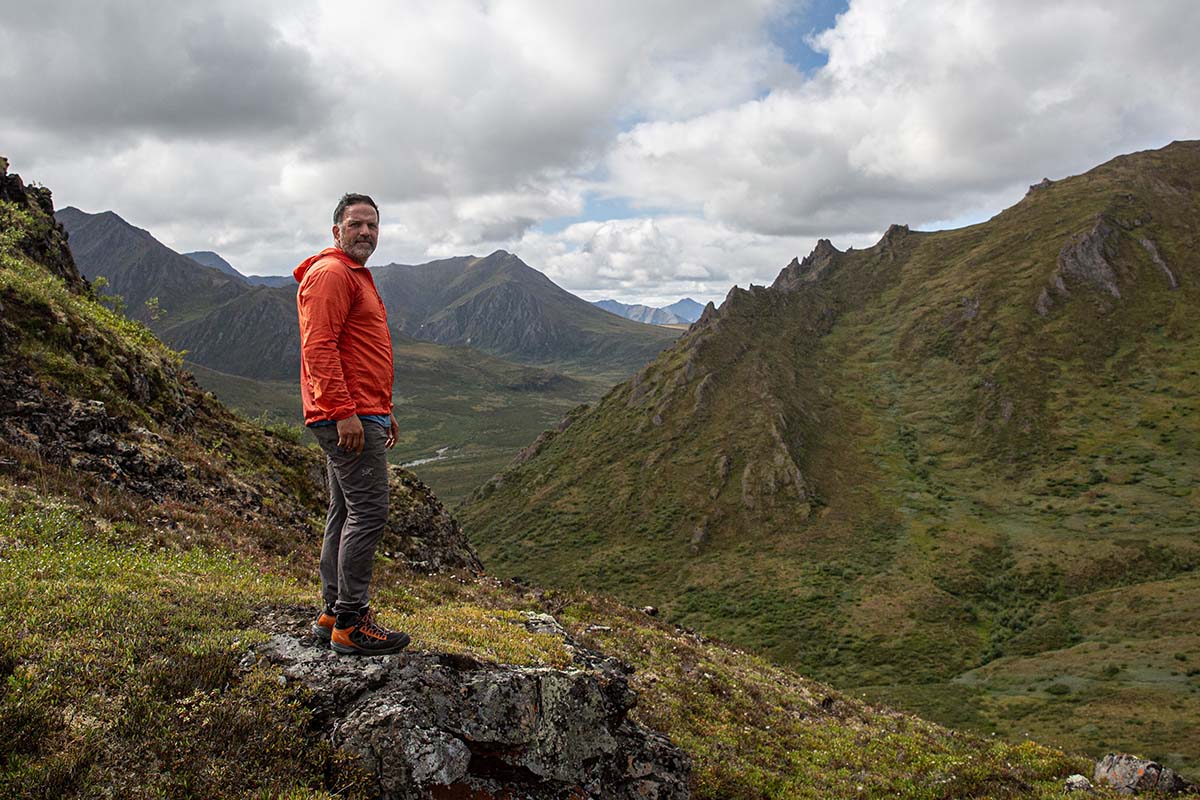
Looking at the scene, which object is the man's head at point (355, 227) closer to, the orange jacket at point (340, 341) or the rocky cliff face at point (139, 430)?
the orange jacket at point (340, 341)

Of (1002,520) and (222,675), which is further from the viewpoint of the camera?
(1002,520)

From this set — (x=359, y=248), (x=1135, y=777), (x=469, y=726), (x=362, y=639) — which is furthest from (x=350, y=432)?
(x=1135, y=777)

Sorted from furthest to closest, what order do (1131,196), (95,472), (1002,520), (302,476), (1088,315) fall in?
(1131,196) < (1088,315) < (1002,520) < (302,476) < (95,472)

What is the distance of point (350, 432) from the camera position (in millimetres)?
7496

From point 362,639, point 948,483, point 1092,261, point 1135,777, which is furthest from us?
point 1092,261

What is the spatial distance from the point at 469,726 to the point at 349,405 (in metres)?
4.20

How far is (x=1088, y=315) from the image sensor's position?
147125mm

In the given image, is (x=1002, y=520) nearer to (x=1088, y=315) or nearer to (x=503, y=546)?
(x=1088, y=315)

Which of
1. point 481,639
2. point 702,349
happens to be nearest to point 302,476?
point 481,639

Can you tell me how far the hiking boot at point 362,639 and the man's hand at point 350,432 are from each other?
7.38 feet

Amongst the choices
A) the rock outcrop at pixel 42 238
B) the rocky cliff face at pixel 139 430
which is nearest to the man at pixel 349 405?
the rocky cliff face at pixel 139 430

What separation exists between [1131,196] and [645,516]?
17672 cm

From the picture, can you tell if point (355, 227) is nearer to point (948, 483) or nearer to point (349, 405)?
point (349, 405)

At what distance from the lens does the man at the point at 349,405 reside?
Result: 7578 mm
